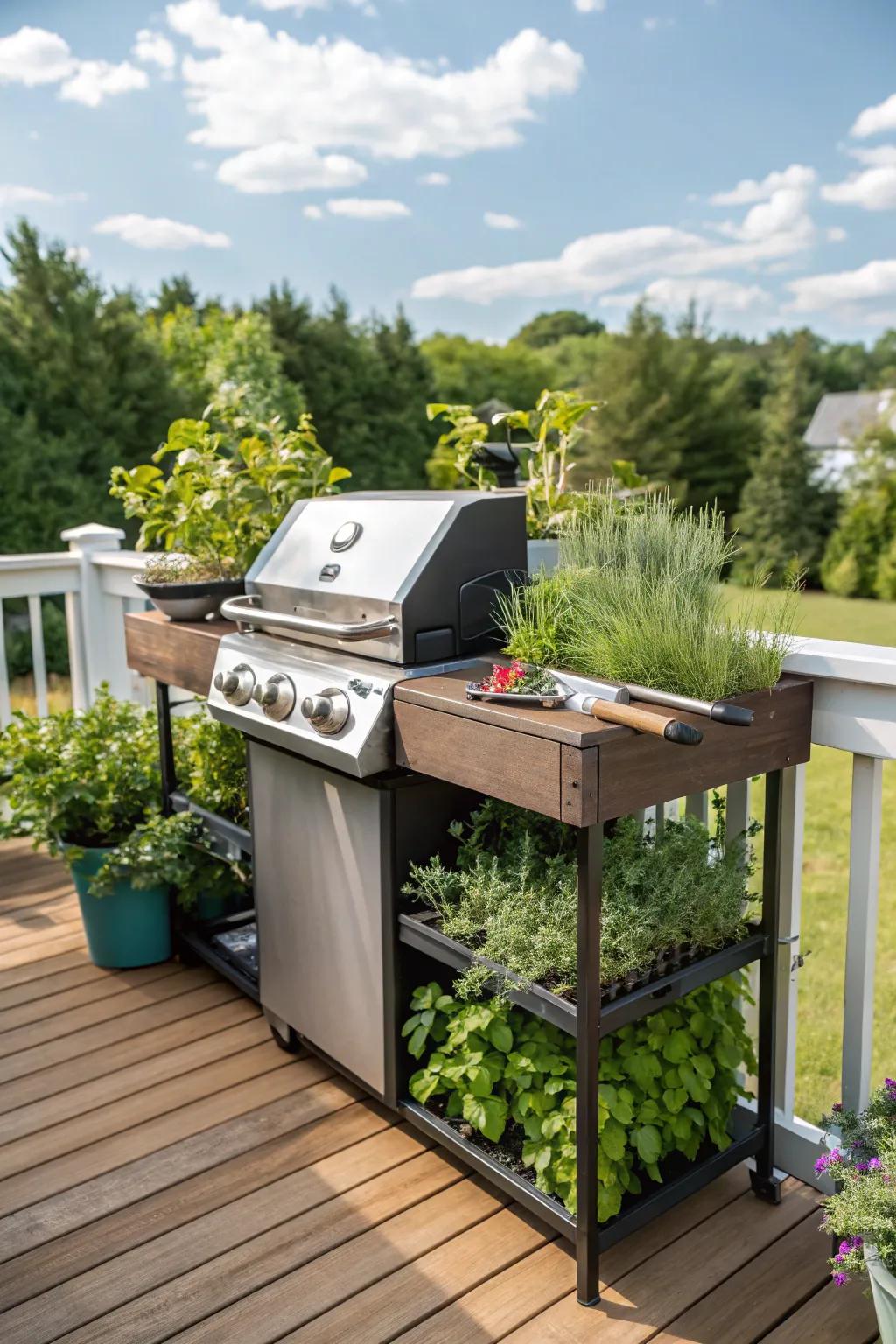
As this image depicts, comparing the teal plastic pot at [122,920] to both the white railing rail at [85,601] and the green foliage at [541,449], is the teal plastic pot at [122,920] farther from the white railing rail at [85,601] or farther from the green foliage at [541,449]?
the green foliage at [541,449]

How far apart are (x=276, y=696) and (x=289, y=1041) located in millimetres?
869

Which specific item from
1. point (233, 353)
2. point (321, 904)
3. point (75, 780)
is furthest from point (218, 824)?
point (233, 353)

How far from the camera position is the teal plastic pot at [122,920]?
8.78 ft

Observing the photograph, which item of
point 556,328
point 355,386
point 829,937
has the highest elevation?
point 556,328

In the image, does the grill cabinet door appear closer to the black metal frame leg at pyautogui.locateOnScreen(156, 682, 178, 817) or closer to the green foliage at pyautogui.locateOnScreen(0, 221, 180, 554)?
the black metal frame leg at pyautogui.locateOnScreen(156, 682, 178, 817)

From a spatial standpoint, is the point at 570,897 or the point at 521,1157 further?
the point at 521,1157

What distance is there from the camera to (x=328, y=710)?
70.7 inches

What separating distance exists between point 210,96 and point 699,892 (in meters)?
29.4

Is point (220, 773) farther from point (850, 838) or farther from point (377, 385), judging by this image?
point (377, 385)

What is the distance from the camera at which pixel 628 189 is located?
89.5ft

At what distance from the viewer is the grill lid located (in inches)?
69.7

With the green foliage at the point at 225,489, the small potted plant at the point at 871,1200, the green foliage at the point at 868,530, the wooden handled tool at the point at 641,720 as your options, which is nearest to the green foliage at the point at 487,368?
the green foliage at the point at 868,530

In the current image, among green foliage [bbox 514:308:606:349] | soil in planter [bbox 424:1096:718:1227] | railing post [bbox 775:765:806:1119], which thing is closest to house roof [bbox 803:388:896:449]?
green foliage [bbox 514:308:606:349]

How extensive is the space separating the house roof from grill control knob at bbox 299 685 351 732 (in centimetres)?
1987
